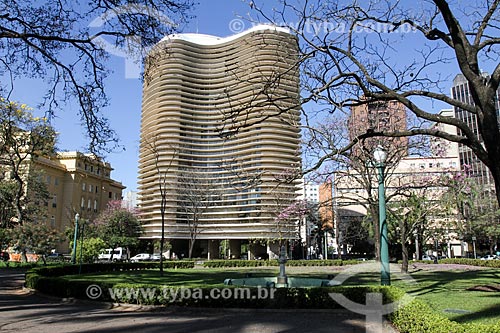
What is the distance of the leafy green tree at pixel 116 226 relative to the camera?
5391cm

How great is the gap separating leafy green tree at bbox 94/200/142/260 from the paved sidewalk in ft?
141

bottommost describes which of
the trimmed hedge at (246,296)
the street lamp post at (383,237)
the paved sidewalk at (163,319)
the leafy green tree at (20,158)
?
the paved sidewalk at (163,319)

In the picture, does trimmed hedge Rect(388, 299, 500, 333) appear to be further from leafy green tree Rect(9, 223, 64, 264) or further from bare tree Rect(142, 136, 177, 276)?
leafy green tree Rect(9, 223, 64, 264)

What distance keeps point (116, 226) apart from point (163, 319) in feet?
165

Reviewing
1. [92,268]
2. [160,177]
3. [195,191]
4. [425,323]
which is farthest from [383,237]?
[195,191]

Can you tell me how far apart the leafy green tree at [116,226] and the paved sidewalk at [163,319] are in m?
42.9

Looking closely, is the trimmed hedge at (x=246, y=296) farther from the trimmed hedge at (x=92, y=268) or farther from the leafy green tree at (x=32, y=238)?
the leafy green tree at (x=32, y=238)

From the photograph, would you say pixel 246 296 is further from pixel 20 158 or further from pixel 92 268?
pixel 20 158

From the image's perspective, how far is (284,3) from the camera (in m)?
8.77

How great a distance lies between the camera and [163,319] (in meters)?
10.0

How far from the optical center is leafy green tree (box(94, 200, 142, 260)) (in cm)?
5391

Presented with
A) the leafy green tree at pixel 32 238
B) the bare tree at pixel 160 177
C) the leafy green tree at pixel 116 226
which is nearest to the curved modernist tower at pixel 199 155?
the bare tree at pixel 160 177

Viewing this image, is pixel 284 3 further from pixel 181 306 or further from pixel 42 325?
pixel 42 325

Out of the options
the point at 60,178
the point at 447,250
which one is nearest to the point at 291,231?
the point at 447,250
